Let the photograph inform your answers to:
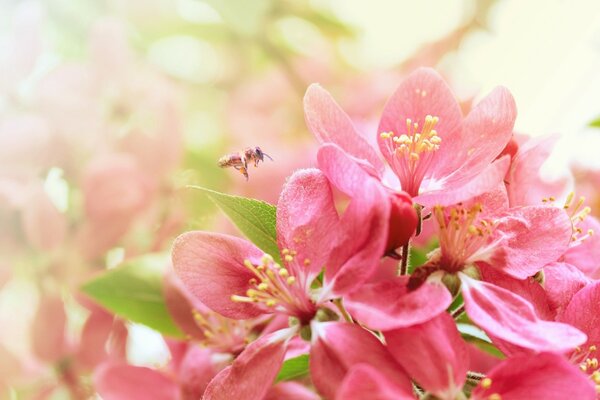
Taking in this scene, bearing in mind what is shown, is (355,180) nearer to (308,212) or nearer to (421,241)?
(308,212)

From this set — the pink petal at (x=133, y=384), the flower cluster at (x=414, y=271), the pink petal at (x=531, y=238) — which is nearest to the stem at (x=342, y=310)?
the flower cluster at (x=414, y=271)

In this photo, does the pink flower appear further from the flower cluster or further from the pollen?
the pollen

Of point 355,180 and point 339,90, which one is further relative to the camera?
point 339,90

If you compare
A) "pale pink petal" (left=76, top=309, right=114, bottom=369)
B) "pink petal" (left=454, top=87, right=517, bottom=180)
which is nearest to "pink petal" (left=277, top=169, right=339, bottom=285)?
"pink petal" (left=454, top=87, right=517, bottom=180)

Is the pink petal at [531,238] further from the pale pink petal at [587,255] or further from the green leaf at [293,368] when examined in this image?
the green leaf at [293,368]

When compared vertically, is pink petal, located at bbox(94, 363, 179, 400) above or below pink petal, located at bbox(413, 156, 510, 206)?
below

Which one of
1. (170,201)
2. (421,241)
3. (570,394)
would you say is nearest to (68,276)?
(170,201)
